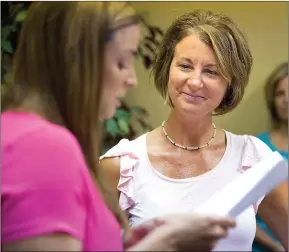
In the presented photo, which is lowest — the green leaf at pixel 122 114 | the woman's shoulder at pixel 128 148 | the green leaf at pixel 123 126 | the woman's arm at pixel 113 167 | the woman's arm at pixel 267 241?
the woman's arm at pixel 267 241

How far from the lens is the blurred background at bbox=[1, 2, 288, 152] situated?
2.25 feet

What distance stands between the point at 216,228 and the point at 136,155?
0.78 feet

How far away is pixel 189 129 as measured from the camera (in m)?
0.71

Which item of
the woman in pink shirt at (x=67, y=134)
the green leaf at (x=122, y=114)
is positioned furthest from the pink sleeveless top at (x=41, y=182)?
Answer: the green leaf at (x=122, y=114)

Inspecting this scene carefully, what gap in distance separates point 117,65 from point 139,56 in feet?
0.50

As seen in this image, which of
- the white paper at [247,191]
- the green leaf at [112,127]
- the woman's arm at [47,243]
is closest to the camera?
the woman's arm at [47,243]

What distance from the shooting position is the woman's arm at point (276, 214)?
29.5 inches

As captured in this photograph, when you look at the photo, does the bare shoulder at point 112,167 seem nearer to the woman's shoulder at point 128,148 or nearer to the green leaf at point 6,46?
the woman's shoulder at point 128,148

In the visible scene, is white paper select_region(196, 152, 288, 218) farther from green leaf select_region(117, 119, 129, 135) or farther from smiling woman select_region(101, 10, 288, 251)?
green leaf select_region(117, 119, 129, 135)

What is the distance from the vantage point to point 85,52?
48 cm

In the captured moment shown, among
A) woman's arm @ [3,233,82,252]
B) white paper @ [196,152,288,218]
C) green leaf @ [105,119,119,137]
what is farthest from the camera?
green leaf @ [105,119,119,137]

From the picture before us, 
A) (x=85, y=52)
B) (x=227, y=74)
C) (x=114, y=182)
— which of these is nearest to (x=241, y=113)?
(x=227, y=74)

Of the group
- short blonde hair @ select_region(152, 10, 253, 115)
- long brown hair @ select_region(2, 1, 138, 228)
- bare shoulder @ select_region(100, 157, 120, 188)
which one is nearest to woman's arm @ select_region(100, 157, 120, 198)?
bare shoulder @ select_region(100, 157, 120, 188)

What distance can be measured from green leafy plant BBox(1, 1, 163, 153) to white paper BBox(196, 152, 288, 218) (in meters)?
0.16
